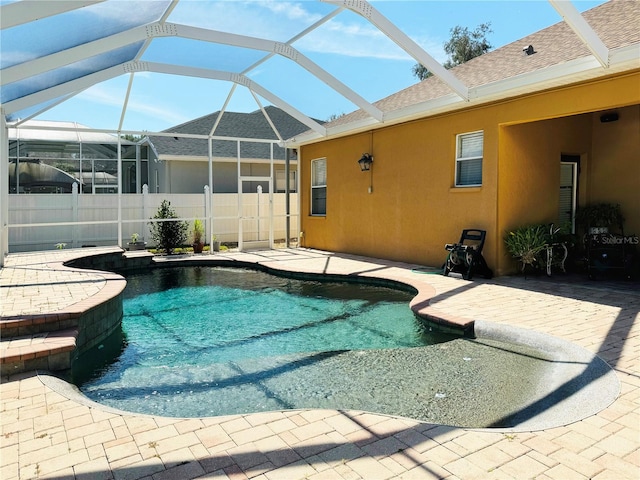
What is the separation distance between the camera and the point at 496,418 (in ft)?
10.8

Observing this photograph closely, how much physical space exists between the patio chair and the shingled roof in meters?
2.46

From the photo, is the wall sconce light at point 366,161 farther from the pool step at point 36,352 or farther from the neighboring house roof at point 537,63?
the pool step at point 36,352

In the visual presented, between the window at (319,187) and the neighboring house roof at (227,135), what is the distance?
2895mm

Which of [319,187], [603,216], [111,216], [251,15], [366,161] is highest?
[251,15]

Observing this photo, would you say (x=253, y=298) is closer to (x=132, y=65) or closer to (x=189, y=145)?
(x=132, y=65)

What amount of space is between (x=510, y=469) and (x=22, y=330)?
15.1ft

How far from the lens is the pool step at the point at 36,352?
3883 mm

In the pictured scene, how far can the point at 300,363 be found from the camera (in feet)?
15.2

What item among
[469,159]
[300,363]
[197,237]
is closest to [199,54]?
[197,237]

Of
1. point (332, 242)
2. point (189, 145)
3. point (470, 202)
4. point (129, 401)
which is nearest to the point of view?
point (129, 401)

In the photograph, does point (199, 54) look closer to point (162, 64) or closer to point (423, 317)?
point (162, 64)

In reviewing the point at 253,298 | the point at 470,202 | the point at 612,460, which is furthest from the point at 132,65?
the point at 612,460

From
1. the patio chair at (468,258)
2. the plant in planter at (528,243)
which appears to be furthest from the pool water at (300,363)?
the plant in planter at (528,243)

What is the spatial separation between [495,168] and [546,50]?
234 centimetres
